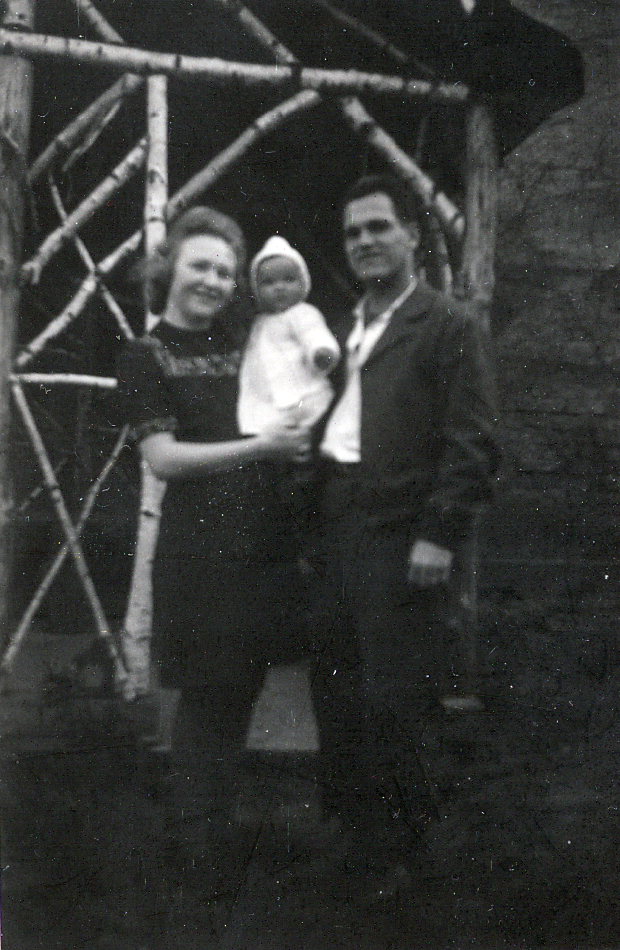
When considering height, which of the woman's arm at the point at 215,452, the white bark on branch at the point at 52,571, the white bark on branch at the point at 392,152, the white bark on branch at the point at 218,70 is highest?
the white bark on branch at the point at 218,70

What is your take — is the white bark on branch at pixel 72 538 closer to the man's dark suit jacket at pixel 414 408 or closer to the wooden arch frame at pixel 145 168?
the wooden arch frame at pixel 145 168

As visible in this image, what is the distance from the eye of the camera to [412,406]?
2.69m

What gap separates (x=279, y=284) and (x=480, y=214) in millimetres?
660

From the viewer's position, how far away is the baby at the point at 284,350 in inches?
104

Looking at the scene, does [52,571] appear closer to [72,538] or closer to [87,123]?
[72,538]

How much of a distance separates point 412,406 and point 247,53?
117 cm

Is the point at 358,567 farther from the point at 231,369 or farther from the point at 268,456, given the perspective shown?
the point at 231,369

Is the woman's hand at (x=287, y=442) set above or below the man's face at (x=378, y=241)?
below

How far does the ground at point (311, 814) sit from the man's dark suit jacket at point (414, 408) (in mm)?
288

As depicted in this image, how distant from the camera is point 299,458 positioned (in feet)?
8.80

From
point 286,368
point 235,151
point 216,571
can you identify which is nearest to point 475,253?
point 286,368

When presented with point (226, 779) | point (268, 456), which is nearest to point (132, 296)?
point (268, 456)

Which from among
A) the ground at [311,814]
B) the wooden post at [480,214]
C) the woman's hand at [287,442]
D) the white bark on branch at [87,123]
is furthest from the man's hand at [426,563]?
the white bark on branch at [87,123]

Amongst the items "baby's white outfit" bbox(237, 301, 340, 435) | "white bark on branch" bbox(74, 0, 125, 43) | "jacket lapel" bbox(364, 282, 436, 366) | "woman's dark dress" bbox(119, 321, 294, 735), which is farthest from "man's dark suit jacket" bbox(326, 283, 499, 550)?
"white bark on branch" bbox(74, 0, 125, 43)
